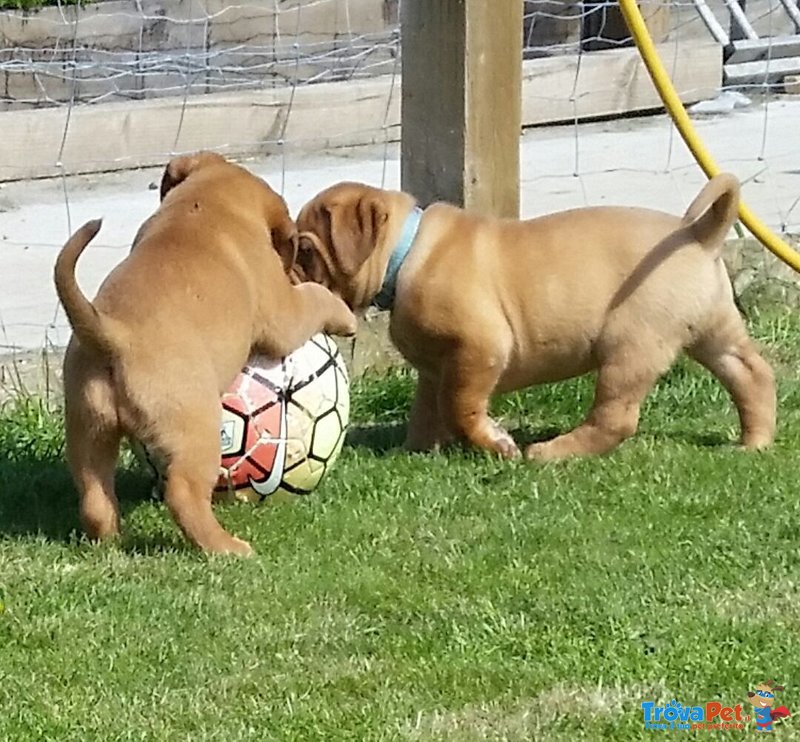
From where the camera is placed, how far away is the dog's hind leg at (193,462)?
4.36 m

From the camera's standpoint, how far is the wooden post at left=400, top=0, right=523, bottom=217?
18.9ft

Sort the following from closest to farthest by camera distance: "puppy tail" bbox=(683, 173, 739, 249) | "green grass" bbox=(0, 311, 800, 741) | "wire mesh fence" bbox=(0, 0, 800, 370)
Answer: "green grass" bbox=(0, 311, 800, 741)
"puppy tail" bbox=(683, 173, 739, 249)
"wire mesh fence" bbox=(0, 0, 800, 370)

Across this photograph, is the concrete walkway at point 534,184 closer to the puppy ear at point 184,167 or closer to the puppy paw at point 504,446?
the puppy ear at point 184,167

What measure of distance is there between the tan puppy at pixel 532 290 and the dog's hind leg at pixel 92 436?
1084 millimetres

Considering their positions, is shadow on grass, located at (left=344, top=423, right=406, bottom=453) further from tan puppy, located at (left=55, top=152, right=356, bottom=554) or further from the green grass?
tan puppy, located at (left=55, top=152, right=356, bottom=554)

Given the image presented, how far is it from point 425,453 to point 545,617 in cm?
150

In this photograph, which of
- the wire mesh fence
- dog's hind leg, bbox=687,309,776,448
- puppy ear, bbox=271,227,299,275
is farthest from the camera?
the wire mesh fence

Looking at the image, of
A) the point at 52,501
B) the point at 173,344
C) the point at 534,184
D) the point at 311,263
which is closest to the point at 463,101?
the point at 311,263

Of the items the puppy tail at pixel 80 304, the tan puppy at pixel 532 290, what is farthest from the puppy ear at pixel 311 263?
the puppy tail at pixel 80 304

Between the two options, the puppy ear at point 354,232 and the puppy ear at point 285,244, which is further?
the puppy ear at point 354,232

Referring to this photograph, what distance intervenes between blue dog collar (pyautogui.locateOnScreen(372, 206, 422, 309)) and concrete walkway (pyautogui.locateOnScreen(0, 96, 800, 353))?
1463mm

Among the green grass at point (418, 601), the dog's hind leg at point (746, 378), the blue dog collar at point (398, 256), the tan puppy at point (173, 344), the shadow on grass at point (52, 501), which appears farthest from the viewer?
the dog's hind leg at point (746, 378)

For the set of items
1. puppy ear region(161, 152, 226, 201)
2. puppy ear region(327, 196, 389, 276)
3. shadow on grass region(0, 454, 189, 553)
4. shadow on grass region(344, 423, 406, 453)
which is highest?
puppy ear region(161, 152, 226, 201)

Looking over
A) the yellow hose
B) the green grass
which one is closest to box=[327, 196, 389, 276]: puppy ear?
the green grass
